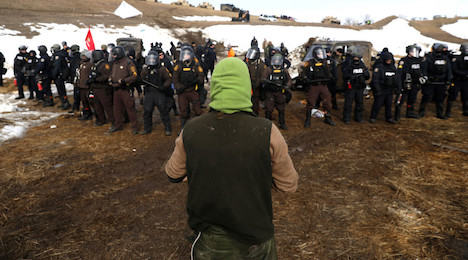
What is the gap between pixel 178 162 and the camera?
184cm

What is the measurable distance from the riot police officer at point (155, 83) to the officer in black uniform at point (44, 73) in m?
5.10

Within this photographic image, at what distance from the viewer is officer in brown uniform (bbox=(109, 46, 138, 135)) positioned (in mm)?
6863

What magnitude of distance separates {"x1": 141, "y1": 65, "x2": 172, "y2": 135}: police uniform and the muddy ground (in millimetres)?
696

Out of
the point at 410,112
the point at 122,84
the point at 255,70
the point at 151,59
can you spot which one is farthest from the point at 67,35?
the point at 410,112

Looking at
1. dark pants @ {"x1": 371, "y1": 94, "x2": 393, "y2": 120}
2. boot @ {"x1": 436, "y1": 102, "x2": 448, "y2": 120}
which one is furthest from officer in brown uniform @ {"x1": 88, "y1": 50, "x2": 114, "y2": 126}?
boot @ {"x1": 436, "y1": 102, "x2": 448, "y2": 120}

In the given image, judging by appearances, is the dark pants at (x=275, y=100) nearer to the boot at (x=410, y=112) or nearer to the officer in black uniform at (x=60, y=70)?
the boot at (x=410, y=112)

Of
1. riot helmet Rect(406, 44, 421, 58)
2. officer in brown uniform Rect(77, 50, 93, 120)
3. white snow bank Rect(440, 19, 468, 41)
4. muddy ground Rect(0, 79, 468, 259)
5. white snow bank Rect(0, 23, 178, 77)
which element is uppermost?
white snow bank Rect(440, 19, 468, 41)

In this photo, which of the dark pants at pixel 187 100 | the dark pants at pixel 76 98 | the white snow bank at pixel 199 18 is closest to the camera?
the dark pants at pixel 187 100

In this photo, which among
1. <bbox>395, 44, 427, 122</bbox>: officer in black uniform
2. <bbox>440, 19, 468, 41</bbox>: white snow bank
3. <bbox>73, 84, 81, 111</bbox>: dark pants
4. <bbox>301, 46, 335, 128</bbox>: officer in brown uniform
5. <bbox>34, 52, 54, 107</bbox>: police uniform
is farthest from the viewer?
<bbox>440, 19, 468, 41</bbox>: white snow bank

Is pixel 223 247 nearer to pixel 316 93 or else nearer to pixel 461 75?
pixel 316 93

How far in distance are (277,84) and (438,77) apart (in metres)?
4.83

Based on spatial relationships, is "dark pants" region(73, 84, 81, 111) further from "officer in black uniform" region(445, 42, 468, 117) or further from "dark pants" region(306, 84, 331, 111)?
"officer in black uniform" region(445, 42, 468, 117)

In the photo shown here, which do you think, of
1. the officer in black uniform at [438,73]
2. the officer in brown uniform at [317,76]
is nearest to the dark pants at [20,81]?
the officer in brown uniform at [317,76]

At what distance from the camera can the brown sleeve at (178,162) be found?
177 cm
